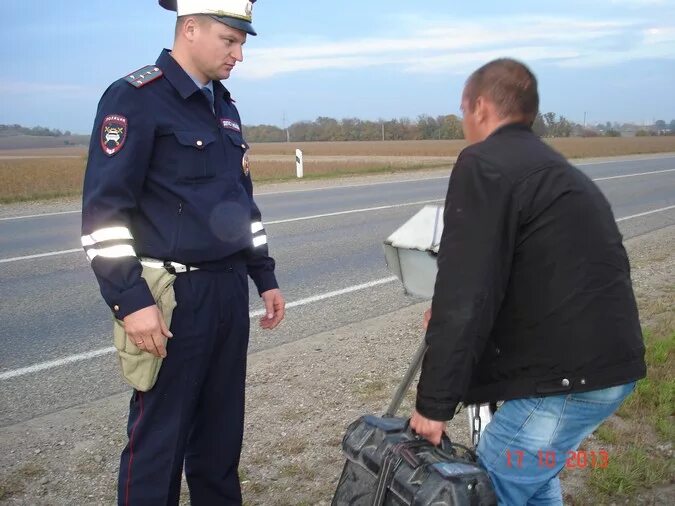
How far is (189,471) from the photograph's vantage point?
265 centimetres

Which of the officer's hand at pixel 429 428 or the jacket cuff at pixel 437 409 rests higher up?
the jacket cuff at pixel 437 409

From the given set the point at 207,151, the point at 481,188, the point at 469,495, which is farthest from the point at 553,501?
the point at 207,151

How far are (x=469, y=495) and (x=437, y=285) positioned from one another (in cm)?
53

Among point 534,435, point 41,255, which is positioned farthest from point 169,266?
point 41,255

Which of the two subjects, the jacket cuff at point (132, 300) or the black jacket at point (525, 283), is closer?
the black jacket at point (525, 283)

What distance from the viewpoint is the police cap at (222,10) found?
89.5 inches

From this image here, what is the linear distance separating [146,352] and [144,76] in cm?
87

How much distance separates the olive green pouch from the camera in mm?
2244

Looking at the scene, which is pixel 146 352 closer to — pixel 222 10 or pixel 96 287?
pixel 222 10

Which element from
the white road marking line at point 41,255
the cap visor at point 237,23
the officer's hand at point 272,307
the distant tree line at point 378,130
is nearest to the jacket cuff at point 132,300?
the officer's hand at point 272,307

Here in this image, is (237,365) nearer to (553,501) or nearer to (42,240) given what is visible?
(553,501)

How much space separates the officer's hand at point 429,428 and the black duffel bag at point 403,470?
0.7 inches

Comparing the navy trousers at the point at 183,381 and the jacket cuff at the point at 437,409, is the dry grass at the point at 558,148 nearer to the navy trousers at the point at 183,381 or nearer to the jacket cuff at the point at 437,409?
the navy trousers at the point at 183,381

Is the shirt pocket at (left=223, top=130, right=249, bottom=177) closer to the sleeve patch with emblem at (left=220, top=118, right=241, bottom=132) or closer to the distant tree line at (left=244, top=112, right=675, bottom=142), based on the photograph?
the sleeve patch with emblem at (left=220, top=118, right=241, bottom=132)
